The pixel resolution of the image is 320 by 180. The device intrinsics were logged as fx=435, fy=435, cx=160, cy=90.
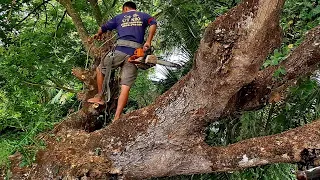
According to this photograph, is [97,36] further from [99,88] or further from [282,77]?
[282,77]

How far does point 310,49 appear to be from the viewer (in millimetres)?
3676

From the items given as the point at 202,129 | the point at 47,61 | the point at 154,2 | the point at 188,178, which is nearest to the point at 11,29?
the point at 47,61

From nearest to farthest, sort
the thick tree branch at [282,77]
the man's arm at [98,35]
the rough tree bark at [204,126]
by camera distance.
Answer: the rough tree bark at [204,126]
the thick tree branch at [282,77]
the man's arm at [98,35]

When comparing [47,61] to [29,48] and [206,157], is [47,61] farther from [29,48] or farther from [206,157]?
[206,157]

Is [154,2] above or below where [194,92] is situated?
above

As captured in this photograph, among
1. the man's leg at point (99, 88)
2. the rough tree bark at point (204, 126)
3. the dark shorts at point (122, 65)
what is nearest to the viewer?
the rough tree bark at point (204, 126)

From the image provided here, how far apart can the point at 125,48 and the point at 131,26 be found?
0.87ft

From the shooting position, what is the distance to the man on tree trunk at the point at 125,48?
486cm

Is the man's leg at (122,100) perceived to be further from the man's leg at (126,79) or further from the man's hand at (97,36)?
the man's hand at (97,36)

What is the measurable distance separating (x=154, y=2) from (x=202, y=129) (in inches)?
154

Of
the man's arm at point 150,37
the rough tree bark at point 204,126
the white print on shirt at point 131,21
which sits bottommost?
the rough tree bark at point 204,126

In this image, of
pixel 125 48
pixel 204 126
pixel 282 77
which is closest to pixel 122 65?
pixel 125 48

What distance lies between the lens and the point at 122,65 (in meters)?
4.98

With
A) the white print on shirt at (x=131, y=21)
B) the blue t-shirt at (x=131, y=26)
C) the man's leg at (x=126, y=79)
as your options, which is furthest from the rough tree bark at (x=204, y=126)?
the white print on shirt at (x=131, y=21)
